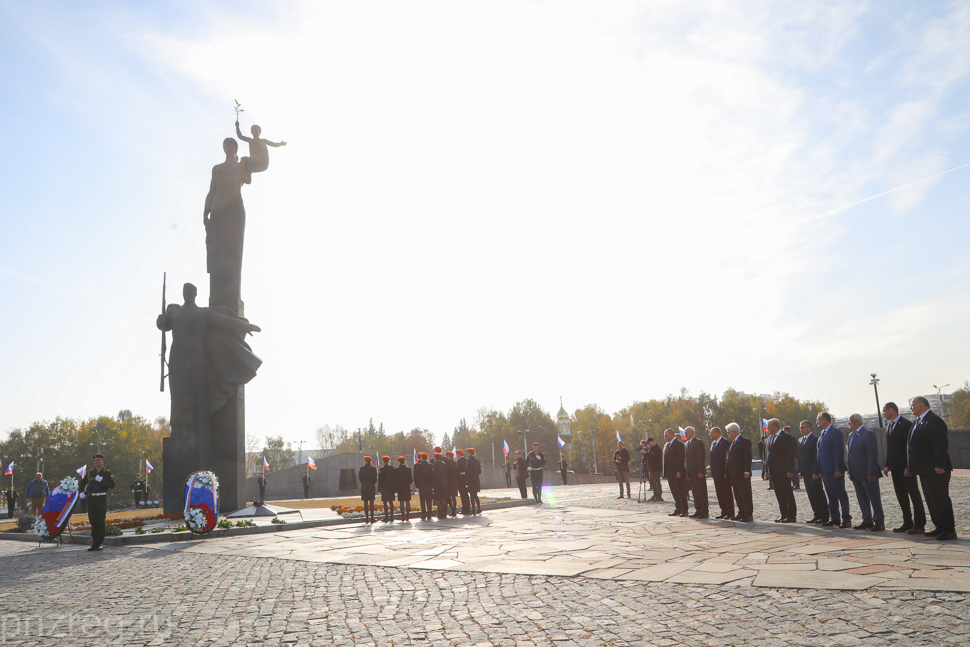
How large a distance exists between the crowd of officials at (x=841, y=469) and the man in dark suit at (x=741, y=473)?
0.02 meters

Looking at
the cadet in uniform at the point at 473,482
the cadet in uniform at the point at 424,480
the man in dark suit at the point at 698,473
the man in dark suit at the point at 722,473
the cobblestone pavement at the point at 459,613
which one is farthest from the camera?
the cadet in uniform at the point at 473,482

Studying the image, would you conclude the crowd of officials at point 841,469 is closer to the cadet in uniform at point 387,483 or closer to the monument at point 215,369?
the cadet in uniform at point 387,483

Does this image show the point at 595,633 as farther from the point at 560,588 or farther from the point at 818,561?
the point at 818,561

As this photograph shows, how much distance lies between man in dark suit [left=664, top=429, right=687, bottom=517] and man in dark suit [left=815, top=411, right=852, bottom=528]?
3277 millimetres

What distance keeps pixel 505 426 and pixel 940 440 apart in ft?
316

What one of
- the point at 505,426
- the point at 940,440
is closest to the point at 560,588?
the point at 940,440

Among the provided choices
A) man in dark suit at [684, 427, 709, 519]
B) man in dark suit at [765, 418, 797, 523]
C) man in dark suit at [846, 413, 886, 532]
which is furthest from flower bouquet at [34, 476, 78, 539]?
man in dark suit at [846, 413, 886, 532]

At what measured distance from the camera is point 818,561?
6977 mm

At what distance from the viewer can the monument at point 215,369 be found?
18.4 m

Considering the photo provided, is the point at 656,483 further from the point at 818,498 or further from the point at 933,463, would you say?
the point at 933,463

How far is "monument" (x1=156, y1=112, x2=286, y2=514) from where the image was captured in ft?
60.3

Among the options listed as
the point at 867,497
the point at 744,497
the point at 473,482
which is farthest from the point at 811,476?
the point at 473,482

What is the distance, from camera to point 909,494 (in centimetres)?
913

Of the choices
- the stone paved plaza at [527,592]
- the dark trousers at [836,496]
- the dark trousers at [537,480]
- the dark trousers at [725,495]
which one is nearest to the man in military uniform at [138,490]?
the dark trousers at [537,480]
